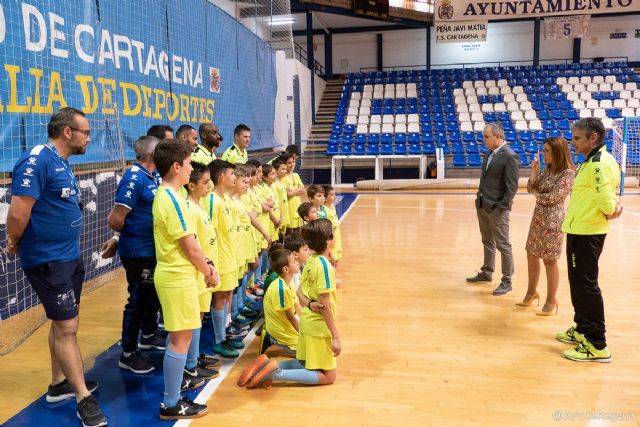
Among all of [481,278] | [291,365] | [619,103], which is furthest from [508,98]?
[291,365]

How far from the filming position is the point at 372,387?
310cm

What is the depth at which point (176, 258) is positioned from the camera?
101 inches

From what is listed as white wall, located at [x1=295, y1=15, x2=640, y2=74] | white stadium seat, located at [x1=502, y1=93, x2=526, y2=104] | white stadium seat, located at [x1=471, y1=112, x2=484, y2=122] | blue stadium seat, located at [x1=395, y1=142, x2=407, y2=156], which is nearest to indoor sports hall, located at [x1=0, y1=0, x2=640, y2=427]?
blue stadium seat, located at [x1=395, y1=142, x2=407, y2=156]

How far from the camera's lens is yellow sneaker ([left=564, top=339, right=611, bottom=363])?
11.2 feet

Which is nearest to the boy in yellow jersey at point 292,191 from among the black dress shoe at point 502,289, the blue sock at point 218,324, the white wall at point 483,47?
the black dress shoe at point 502,289

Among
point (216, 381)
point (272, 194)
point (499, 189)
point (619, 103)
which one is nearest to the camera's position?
point (216, 381)

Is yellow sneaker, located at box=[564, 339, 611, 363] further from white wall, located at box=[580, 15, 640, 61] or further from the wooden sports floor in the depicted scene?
white wall, located at box=[580, 15, 640, 61]

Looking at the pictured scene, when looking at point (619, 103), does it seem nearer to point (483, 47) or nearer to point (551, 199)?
point (483, 47)

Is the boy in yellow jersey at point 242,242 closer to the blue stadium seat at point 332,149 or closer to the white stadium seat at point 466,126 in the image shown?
the blue stadium seat at point 332,149

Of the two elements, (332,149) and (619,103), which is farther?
(619,103)

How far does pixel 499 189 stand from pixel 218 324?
3056mm

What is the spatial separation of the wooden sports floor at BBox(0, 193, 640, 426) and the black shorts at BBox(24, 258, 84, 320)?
0.71m

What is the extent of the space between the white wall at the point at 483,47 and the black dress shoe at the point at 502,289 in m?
19.0

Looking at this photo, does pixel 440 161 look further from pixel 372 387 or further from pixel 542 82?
pixel 372 387
